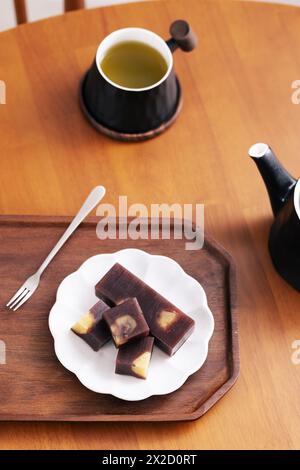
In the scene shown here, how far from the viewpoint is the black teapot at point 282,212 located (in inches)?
45.2

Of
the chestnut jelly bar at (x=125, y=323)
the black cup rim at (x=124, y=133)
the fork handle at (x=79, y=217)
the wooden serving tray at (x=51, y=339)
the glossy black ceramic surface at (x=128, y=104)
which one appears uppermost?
the glossy black ceramic surface at (x=128, y=104)

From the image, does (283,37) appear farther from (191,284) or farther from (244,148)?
(191,284)

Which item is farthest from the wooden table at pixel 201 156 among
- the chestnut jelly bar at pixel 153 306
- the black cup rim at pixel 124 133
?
the chestnut jelly bar at pixel 153 306

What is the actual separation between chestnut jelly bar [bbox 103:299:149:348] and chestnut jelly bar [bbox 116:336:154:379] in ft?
0.04

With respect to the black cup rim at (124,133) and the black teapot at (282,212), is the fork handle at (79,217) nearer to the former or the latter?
the black cup rim at (124,133)

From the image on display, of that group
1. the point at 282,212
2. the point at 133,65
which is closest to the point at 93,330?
the point at 282,212

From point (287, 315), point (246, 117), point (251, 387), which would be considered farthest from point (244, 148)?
point (251, 387)

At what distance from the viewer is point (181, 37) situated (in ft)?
4.24

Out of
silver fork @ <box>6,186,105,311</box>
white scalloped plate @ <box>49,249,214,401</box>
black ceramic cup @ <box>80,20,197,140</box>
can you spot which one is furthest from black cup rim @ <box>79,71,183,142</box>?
white scalloped plate @ <box>49,249,214,401</box>

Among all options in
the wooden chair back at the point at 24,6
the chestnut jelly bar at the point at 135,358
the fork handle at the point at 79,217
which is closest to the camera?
the chestnut jelly bar at the point at 135,358

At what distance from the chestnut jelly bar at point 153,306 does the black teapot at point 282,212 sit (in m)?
0.19

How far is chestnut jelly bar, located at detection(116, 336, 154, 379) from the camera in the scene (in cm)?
111

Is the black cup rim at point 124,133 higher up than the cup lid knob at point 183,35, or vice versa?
the cup lid knob at point 183,35

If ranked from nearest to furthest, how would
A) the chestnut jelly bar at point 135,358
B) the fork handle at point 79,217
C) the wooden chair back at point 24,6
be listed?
the chestnut jelly bar at point 135,358
the fork handle at point 79,217
the wooden chair back at point 24,6
